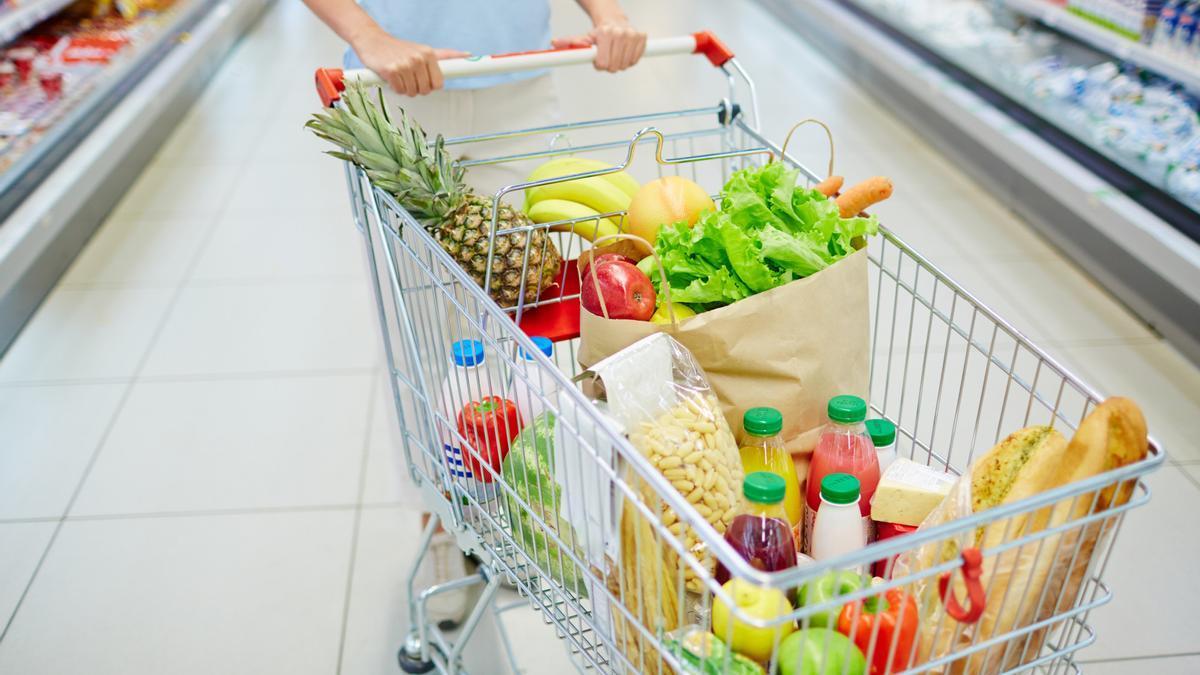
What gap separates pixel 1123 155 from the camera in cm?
322

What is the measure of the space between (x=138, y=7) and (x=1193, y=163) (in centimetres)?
471

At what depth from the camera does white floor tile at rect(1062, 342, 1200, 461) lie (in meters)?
2.50

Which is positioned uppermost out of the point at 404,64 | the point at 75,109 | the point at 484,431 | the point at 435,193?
the point at 404,64

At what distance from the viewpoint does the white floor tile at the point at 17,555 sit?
6.76 feet

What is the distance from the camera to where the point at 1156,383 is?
2705mm

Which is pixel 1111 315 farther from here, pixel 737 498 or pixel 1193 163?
pixel 737 498

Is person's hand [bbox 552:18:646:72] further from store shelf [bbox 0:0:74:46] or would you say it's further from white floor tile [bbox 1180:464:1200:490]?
store shelf [bbox 0:0:74:46]

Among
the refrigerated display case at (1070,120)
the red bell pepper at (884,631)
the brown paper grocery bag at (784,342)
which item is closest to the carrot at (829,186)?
the brown paper grocery bag at (784,342)

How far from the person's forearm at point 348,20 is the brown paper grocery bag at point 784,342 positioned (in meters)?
0.69

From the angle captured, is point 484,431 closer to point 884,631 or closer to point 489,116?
point 884,631

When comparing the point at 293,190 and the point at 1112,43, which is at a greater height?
the point at 1112,43

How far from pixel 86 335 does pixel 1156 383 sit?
305 cm

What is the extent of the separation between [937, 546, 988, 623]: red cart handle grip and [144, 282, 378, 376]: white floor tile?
2093 mm

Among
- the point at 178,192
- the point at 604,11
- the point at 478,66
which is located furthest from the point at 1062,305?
the point at 178,192
